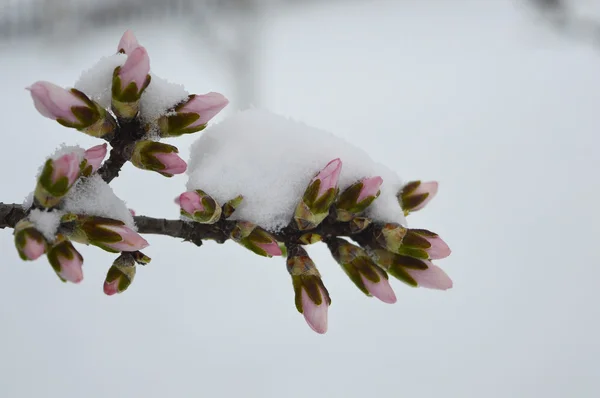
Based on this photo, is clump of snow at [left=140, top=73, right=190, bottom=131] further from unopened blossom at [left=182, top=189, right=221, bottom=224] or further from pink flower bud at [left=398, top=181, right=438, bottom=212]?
pink flower bud at [left=398, top=181, right=438, bottom=212]

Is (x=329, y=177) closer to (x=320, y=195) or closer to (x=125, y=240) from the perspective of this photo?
(x=320, y=195)

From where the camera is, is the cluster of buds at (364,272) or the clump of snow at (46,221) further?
the cluster of buds at (364,272)

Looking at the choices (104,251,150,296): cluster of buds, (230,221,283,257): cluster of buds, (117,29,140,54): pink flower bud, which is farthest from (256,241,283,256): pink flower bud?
(117,29,140,54): pink flower bud

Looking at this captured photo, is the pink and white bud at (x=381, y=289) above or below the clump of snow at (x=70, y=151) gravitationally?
below

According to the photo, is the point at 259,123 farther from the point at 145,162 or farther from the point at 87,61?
the point at 87,61

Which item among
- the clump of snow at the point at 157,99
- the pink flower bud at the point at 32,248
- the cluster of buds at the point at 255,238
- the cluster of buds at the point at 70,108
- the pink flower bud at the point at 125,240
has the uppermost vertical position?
the clump of snow at the point at 157,99

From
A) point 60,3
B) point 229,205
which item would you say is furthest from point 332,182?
point 60,3

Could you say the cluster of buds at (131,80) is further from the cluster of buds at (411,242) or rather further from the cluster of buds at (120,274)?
the cluster of buds at (411,242)

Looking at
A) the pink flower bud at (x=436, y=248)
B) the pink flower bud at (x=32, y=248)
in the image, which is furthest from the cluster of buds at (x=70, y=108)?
the pink flower bud at (x=436, y=248)
